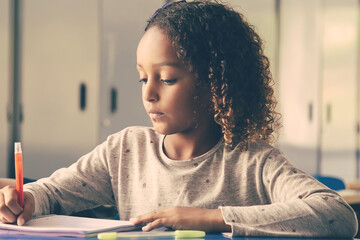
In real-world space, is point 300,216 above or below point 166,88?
below

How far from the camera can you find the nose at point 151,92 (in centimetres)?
121

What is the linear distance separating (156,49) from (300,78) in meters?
4.31

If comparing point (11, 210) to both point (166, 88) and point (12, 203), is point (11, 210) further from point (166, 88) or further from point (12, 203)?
point (166, 88)

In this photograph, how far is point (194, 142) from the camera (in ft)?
4.38

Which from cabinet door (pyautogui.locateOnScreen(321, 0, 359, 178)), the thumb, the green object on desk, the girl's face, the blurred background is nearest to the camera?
the green object on desk

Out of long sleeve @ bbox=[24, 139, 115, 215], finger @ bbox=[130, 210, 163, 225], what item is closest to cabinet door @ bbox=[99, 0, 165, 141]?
long sleeve @ bbox=[24, 139, 115, 215]

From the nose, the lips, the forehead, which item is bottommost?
the lips

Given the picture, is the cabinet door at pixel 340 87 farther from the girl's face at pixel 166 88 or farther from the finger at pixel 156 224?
the finger at pixel 156 224

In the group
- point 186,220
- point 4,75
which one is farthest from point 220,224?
point 4,75

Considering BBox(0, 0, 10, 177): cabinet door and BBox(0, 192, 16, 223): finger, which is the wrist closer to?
BBox(0, 192, 16, 223): finger

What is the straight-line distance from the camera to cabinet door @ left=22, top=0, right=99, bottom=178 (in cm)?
372

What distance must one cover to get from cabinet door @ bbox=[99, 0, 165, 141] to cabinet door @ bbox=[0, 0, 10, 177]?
0.71 metres

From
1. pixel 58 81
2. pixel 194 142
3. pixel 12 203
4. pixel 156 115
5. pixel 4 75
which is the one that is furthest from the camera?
pixel 58 81

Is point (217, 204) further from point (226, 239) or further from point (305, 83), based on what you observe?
point (305, 83)
